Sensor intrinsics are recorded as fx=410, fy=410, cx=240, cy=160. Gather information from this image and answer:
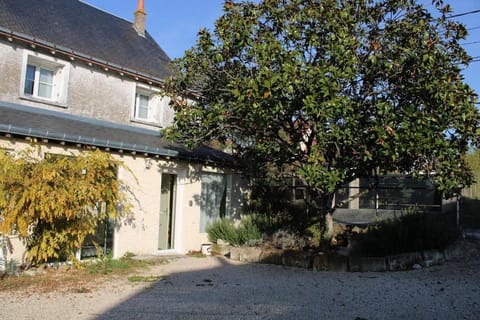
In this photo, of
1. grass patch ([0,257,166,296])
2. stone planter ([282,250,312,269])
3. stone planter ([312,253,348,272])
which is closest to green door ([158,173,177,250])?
grass patch ([0,257,166,296])

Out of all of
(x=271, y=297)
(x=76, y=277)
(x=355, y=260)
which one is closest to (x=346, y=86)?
(x=355, y=260)

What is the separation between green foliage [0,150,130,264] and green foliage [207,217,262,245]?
12.4 ft

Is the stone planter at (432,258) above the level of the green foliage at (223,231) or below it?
below

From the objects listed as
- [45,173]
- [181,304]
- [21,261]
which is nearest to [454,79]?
[181,304]

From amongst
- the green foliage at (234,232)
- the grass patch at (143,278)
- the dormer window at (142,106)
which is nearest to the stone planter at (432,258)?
the green foliage at (234,232)

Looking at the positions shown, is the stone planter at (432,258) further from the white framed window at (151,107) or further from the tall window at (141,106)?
the tall window at (141,106)

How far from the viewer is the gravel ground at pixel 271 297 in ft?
19.0

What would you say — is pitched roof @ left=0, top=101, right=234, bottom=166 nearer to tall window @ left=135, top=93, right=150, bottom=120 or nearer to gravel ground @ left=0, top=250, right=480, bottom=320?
tall window @ left=135, top=93, right=150, bottom=120

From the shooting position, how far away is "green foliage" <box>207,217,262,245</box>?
37.1 ft

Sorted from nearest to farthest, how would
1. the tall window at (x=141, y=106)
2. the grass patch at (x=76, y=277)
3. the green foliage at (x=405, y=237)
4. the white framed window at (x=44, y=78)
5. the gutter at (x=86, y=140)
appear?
the grass patch at (x=76, y=277) → the gutter at (x=86, y=140) → the green foliage at (x=405, y=237) → the white framed window at (x=44, y=78) → the tall window at (x=141, y=106)

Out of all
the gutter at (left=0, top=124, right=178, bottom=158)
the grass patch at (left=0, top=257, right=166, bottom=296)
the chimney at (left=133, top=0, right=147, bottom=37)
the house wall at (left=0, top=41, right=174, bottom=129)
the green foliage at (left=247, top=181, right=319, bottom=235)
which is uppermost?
the chimney at (left=133, top=0, right=147, bottom=37)

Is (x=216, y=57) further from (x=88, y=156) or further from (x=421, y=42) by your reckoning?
(x=421, y=42)

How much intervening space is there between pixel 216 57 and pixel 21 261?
5883 mm

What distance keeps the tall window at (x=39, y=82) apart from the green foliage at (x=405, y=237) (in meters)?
9.33
